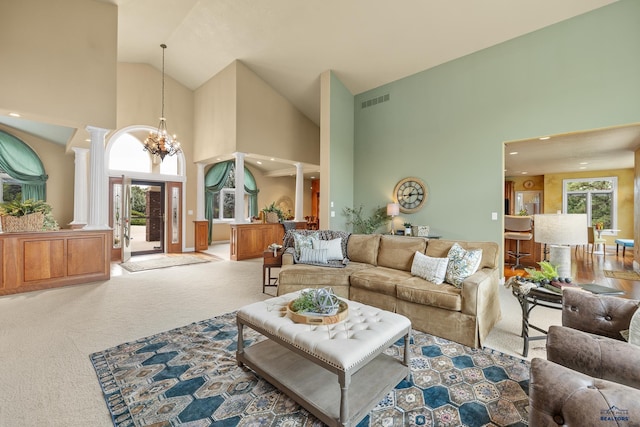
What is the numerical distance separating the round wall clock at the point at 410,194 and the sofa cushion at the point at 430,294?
320 centimetres

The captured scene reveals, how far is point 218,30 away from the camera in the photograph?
5.70m

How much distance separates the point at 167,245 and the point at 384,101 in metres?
6.93

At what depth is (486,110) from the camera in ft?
16.6

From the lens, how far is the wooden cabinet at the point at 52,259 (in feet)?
13.5

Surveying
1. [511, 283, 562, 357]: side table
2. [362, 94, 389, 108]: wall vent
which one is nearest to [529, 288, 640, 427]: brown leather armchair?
[511, 283, 562, 357]: side table

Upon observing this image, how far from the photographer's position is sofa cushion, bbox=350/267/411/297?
3070 mm

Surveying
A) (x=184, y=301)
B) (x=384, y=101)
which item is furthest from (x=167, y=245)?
(x=384, y=101)

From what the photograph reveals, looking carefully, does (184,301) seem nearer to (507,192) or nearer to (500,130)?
(500,130)

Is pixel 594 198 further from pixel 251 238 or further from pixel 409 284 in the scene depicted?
pixel 251 238

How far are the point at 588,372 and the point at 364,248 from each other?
8.93 feet

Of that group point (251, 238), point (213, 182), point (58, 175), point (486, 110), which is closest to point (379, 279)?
point (486, 110)

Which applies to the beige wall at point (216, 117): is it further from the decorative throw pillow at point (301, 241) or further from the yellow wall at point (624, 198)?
the yellow wall at point (624, 198)

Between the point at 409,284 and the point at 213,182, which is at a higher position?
the point at 213,182

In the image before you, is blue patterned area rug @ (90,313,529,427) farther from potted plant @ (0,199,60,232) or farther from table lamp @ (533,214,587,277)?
potted plant @ (0,199,60,232)
